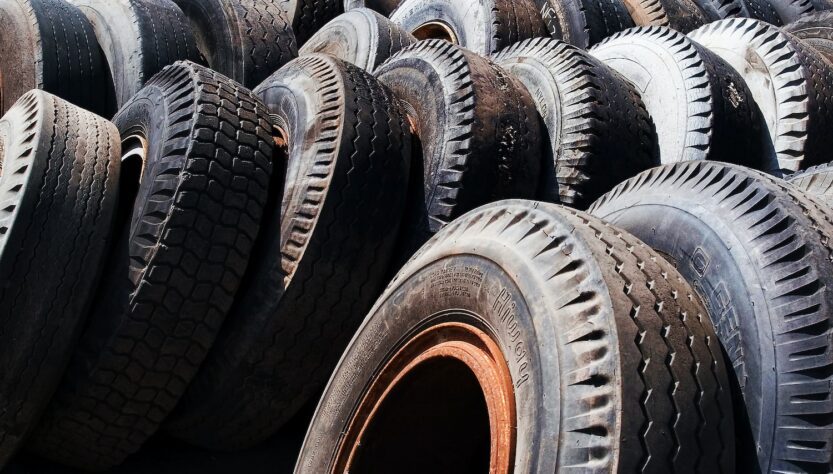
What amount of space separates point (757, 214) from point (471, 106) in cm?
133

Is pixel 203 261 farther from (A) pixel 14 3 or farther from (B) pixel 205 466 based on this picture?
(A) pixel 14 3

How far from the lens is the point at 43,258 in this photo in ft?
10.0

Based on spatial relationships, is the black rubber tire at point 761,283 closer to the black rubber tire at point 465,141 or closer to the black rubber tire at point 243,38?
the black rubber tire at point 465,141

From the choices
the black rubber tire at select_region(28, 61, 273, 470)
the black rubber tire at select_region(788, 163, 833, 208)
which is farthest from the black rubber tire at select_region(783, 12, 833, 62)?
the black rubber tire at select_region(28, 61, 273, 470)

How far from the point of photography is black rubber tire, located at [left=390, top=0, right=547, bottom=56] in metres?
4.91

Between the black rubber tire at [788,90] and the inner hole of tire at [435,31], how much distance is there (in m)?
1.64

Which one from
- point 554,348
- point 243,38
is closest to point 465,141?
point 554,348

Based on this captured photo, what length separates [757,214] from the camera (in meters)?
2.37

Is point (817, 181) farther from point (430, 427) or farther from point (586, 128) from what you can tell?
point (430, 427)

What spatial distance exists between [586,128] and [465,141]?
49cm

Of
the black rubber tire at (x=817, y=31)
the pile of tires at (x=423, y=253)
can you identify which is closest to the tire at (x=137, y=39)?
the pile of tires at (x=423, y=253)

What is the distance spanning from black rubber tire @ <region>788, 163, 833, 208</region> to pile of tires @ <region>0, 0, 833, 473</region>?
0.04 feet

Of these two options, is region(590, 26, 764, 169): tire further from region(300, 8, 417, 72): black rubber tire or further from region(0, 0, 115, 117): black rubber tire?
region(0, 0, 115, 117): black rubber tire

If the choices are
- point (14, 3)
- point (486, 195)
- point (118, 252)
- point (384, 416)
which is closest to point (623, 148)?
point (486, 195)
